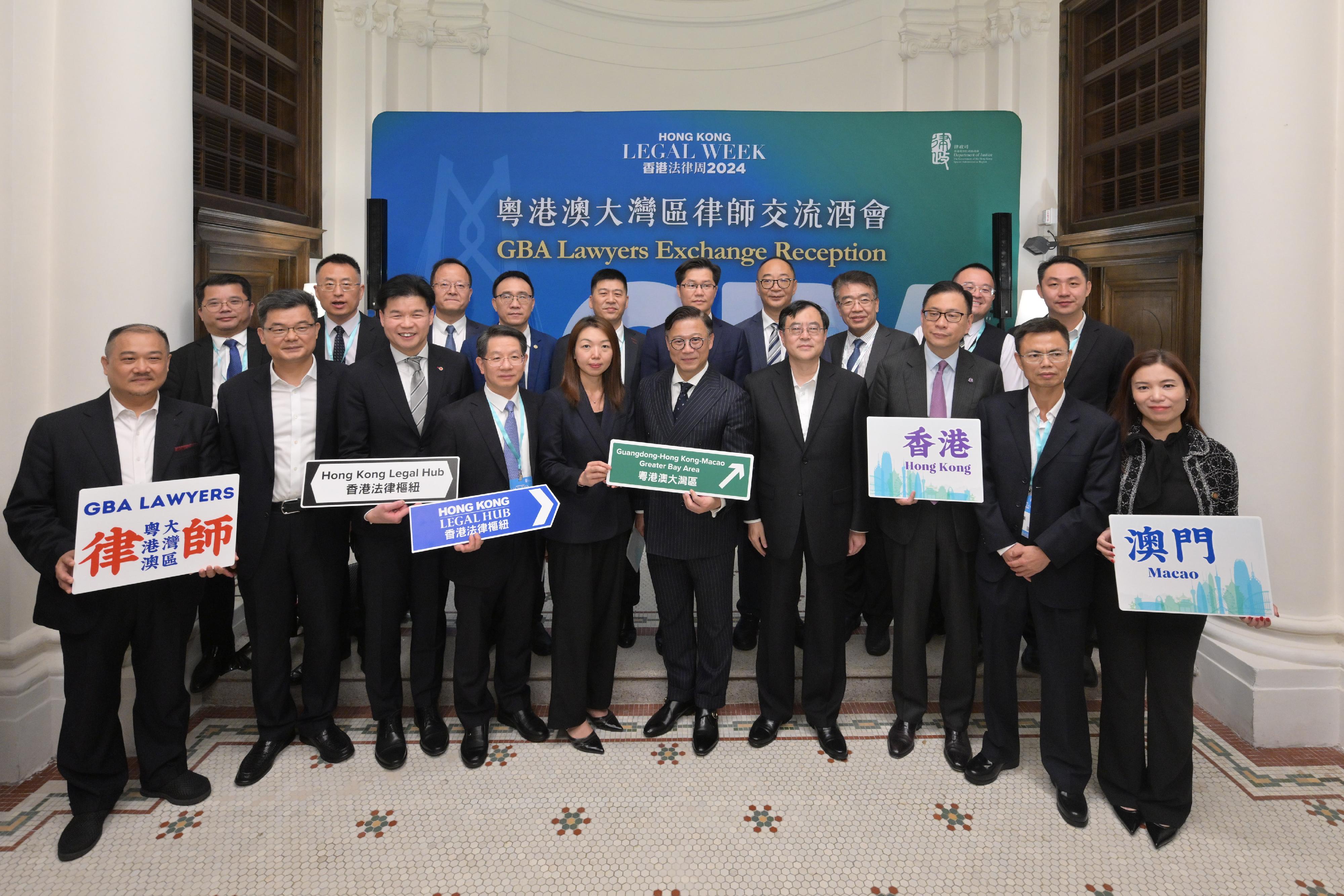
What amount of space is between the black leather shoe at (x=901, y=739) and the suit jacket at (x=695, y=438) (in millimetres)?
976

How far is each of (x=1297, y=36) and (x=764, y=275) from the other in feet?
7.49

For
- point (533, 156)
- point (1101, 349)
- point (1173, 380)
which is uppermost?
point (533, 156)

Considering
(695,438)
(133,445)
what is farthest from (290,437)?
(695,438)

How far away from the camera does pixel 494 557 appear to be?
2.68m

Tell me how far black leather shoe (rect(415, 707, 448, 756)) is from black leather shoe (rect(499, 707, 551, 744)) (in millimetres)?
246

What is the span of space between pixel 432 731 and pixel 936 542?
2070mm

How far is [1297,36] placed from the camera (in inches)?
112

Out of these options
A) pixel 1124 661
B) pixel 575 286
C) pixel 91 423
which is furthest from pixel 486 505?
pixel 575 286

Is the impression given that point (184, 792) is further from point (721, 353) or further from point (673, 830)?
point (721, 353)

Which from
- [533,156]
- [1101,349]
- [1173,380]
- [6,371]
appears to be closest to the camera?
[1173,380]

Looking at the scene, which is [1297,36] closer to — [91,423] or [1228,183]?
[1228,183]

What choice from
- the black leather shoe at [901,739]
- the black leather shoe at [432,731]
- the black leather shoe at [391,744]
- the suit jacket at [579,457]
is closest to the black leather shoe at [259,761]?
the black leather shoe at [391,744]

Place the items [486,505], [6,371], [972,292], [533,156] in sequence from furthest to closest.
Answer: [533,156] < [972,292] < [6,371] < [486,505]

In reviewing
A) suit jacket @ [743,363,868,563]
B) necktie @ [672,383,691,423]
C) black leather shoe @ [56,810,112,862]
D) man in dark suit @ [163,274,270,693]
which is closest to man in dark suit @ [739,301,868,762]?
suit jacket @ [743,363,868,563]
